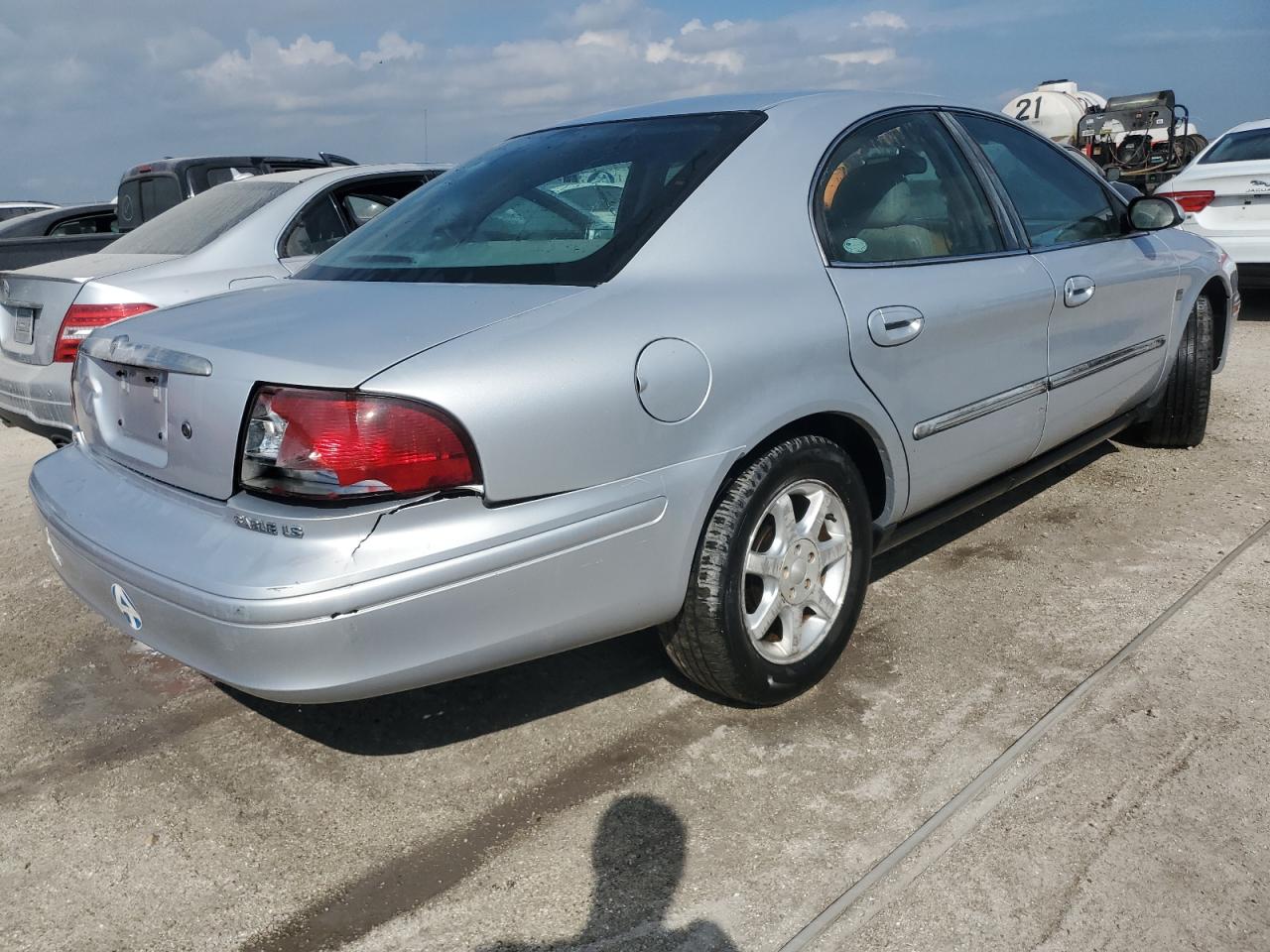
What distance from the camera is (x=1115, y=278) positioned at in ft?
12.6

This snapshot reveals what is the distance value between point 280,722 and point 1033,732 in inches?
77.0

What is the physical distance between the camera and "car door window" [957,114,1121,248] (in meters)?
3.60

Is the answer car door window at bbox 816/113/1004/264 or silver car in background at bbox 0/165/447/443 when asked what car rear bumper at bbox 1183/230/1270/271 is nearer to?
car door window at bbox 816/113/1004/264

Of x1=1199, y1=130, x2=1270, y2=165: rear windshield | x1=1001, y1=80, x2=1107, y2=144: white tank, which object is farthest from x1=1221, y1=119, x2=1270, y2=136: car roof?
x1=1001, y1=80, x2=1107, y2=144: white tank

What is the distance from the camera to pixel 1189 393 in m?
4.79

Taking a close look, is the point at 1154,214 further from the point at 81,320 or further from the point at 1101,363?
the point at 81,320

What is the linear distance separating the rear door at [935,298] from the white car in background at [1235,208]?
5342mm

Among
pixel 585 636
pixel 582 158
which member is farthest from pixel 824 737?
pixel 582 158

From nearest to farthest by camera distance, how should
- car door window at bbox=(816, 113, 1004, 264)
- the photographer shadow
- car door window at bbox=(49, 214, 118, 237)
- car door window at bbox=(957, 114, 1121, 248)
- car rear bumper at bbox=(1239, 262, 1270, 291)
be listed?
the photographer shadow, car door window at bbox=(816, 113, 1004, 264), car door window at bbox=(957, 114, 1121, 248), car rear bumper at bbox=(1239, 262, 1270, 291), car door window at bbox=(49, 214, 118, 237)

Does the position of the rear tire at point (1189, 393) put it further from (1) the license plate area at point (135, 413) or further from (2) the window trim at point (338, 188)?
(1) the license plate area at point (135, 413)

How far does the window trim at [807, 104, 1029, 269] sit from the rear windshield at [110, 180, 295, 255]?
10.8 feet

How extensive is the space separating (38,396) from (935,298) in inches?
146

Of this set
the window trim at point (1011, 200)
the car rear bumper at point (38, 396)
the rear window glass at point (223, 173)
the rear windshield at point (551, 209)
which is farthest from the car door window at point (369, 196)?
the window trim at point (1011, 200)

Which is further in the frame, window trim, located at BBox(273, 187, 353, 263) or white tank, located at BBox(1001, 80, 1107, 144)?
white tank, located at BBox(1001, 80, 1107, 144)
